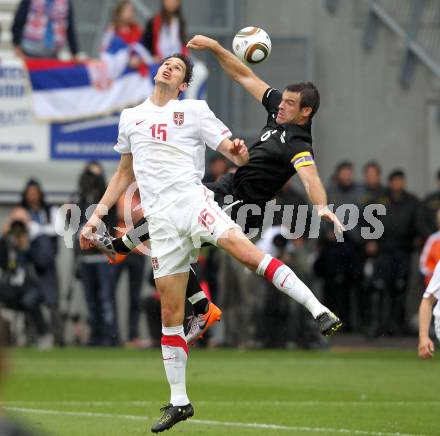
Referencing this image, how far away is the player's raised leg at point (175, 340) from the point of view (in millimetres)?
8961

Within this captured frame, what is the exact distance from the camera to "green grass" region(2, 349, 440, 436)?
32.9ft

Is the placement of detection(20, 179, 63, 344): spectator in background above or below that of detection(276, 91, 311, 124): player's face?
below

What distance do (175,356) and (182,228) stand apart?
936 millimetres

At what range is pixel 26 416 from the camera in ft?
34.7

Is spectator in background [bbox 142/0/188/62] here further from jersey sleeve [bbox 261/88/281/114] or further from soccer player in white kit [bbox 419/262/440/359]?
soccer player in white kit [bbox 419/262/440/359]

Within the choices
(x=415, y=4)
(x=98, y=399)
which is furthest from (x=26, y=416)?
(x=415, y=4)

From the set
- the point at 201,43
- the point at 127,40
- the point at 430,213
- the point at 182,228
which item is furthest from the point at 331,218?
the point at 127,40

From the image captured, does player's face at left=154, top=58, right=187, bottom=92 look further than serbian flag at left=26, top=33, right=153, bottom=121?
No

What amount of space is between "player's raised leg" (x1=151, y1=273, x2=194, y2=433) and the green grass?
1.96 ft

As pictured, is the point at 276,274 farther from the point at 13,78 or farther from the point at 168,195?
the point at 13,78

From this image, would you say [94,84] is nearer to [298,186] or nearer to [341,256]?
[298,186]

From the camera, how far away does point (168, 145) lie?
30.0 feet

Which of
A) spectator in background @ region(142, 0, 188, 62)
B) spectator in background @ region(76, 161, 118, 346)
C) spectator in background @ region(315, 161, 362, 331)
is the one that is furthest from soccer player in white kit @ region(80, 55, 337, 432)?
spectator in background @ region(315, 161, 362, 331)

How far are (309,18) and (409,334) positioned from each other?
6111 mm
